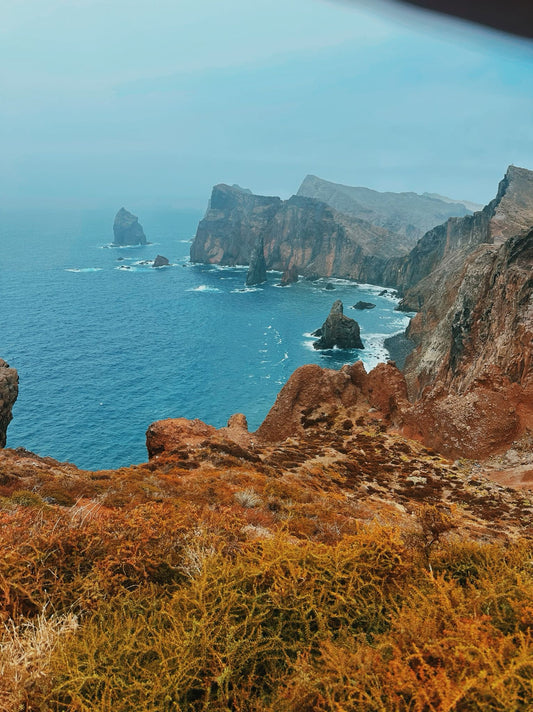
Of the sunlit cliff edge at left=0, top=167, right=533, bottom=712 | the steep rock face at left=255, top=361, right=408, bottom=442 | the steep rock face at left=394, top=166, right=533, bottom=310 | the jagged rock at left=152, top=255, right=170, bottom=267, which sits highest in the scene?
the steep rock face at left=394, top=166, right=533, bottom=310

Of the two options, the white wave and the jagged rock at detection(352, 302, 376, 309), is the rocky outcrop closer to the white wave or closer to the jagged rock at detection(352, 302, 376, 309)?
the jagged rock at detection(352, 302, 376, 309)

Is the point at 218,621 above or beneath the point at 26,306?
above

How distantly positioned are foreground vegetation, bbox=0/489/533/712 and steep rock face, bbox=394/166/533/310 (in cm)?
8692

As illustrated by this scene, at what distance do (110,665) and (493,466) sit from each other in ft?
86.1

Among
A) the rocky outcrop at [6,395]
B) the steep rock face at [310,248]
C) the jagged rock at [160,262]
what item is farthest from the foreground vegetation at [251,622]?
the jagged rock at [160,262]

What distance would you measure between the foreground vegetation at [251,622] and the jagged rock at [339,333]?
89.2 m

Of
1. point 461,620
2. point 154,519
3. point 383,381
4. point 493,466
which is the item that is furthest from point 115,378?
point 461,620

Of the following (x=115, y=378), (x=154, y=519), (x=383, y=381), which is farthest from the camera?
(x=115, y=378)

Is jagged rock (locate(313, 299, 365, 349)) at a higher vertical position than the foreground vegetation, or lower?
lower

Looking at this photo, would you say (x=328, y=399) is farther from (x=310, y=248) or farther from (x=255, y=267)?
(x=310, y=248)

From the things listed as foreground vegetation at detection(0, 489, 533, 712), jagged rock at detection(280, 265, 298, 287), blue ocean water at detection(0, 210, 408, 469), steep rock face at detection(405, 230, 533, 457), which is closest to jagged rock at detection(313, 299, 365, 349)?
blue ocean water at detection(0, 210, 408, 469)

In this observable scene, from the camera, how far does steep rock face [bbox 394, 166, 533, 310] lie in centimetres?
8944

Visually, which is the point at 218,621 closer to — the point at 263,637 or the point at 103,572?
the point at 263,637

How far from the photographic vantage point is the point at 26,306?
11656 centimetres
